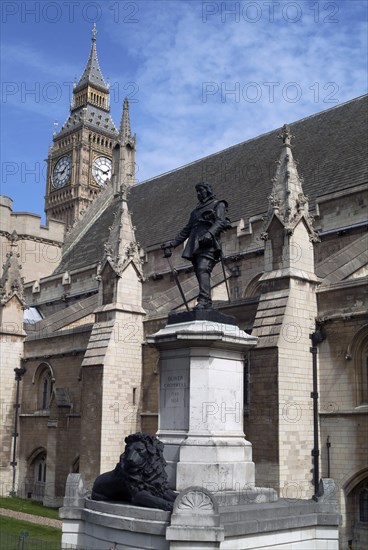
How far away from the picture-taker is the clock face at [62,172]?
94.9 metres

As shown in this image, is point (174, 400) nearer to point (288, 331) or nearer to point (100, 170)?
point (288, 331)

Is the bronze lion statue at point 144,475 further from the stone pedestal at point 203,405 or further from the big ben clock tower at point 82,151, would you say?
the big ben clock tower at point 82,151

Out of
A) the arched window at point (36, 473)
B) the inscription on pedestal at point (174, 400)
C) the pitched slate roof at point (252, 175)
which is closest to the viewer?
the inscription on pedestal at point (174, 400)

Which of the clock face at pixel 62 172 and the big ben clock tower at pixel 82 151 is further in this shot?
the clock face at pixel 62 172

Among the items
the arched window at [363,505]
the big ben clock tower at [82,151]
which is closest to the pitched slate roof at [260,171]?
the arched window at [363,505]

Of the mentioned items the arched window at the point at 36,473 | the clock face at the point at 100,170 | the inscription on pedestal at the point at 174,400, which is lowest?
the arched window at the point at 36,473

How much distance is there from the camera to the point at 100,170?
94.6 m

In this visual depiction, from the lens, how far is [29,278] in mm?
46125

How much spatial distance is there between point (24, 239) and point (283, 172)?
28.7m

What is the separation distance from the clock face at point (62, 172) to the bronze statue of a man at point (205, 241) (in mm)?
84838

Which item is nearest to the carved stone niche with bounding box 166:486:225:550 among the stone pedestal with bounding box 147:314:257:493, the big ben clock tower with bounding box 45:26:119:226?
the stone pedestal with bounding box 147:314:257:493

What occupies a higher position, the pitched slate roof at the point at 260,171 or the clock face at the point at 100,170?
the clock face at the point at 100,170

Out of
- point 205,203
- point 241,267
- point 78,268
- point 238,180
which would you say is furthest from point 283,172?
point 78,268

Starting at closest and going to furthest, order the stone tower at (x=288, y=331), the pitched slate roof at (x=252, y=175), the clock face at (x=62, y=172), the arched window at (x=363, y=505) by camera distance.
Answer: the arched window at (x=363, y=505)
the stone tower at (x=288, y=331)
the pitched slate roof at (x=252, y=175)
the clock face at (x=62, y=172)
